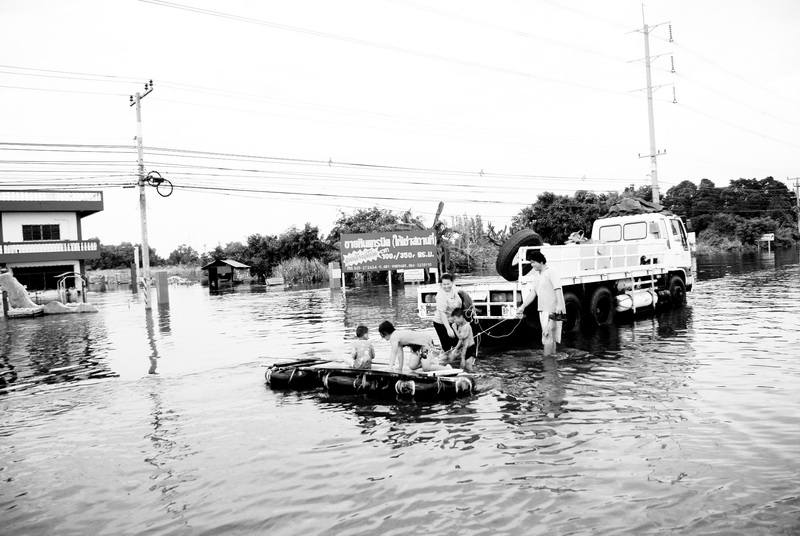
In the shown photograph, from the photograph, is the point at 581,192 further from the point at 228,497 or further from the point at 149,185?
the point at 228,497

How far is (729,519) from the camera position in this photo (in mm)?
5098

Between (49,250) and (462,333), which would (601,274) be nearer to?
(462,333)

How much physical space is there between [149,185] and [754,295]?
27800 mm

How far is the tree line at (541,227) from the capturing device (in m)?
47.2

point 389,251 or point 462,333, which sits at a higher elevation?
point 389,251

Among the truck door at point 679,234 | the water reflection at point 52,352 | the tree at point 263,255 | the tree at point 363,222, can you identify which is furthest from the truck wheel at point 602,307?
the tree at point 263,255

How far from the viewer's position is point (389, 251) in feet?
116

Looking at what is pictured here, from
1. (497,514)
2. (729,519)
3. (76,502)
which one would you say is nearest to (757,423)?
(729,519)

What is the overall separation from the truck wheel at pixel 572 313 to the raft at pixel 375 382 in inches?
232

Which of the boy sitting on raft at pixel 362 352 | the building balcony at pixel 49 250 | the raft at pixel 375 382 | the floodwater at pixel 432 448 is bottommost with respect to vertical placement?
the floodwater at pixel 432 448

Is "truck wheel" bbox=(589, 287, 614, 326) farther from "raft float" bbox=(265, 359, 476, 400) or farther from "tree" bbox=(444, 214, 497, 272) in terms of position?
"tree" bbox=(444, 214, 497, 272)

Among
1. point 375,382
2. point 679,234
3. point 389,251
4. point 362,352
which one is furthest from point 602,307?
point 389,251

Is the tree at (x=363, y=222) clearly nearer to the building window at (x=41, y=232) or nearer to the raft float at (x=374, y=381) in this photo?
the building window at (x=41, y=232)

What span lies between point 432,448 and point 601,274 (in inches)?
404
